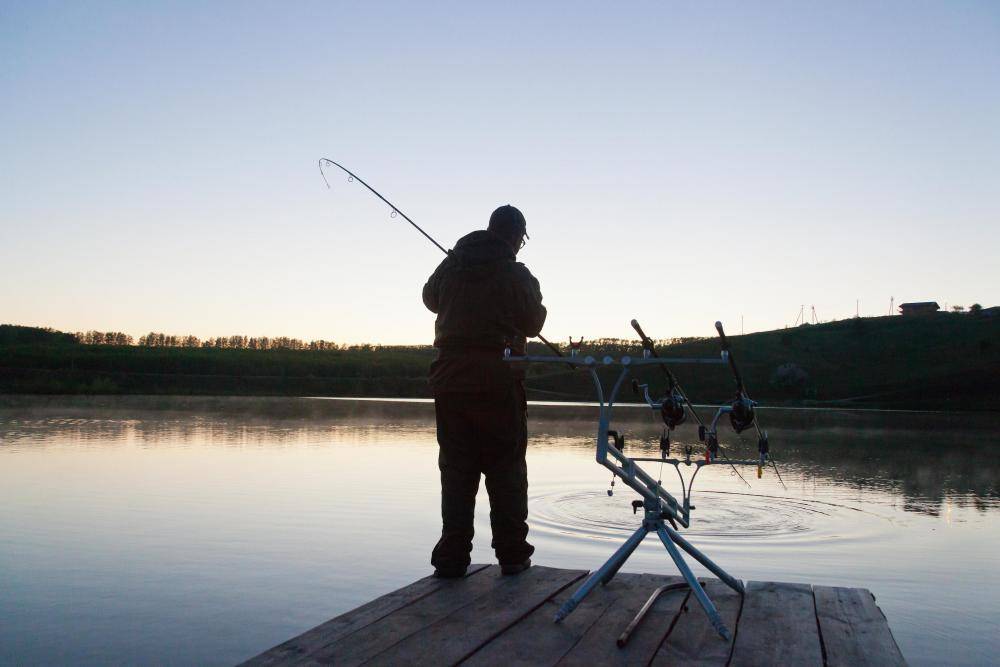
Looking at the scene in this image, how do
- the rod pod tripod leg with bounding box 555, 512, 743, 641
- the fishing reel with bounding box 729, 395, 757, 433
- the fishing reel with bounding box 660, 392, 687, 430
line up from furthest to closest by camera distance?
the fishing reel with bounding box 660, 392, 687, 430
the fishing reel with bounding box 729, 395, 757, 433
the rod pod tripod leg with bounding box 555, 512, 743, 641

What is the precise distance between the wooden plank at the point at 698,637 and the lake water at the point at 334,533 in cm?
96

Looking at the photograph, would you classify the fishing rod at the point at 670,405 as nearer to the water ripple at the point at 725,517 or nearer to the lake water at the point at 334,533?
the lake water at the point at 334,533

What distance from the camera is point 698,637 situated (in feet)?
13.0

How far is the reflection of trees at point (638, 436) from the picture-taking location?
11.8 meters

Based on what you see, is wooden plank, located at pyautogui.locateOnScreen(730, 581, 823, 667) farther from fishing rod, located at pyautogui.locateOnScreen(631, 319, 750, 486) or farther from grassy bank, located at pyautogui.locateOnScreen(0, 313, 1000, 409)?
grassy bank, located at pyautogui.locateOnScreen(0, 313, 1000, 409)

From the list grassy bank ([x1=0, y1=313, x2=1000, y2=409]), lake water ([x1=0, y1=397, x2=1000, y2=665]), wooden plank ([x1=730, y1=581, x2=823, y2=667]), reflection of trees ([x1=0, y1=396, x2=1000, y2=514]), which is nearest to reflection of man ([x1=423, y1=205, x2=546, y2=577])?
lake water ([x1=0, y1=397, x2=1000, y2=665])

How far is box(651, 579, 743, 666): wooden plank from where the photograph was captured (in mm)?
3639

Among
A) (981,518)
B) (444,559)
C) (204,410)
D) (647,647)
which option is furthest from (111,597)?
(204,410)

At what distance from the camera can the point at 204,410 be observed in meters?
24.5

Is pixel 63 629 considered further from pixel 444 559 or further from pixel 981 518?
pixel 981 518

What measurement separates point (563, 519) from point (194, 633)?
13.8 ft

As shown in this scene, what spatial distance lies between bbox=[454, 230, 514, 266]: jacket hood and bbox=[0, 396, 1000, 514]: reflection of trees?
620 centimetres

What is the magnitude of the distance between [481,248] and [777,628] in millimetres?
2406

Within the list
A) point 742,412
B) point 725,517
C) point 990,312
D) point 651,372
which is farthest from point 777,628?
point 990,312
